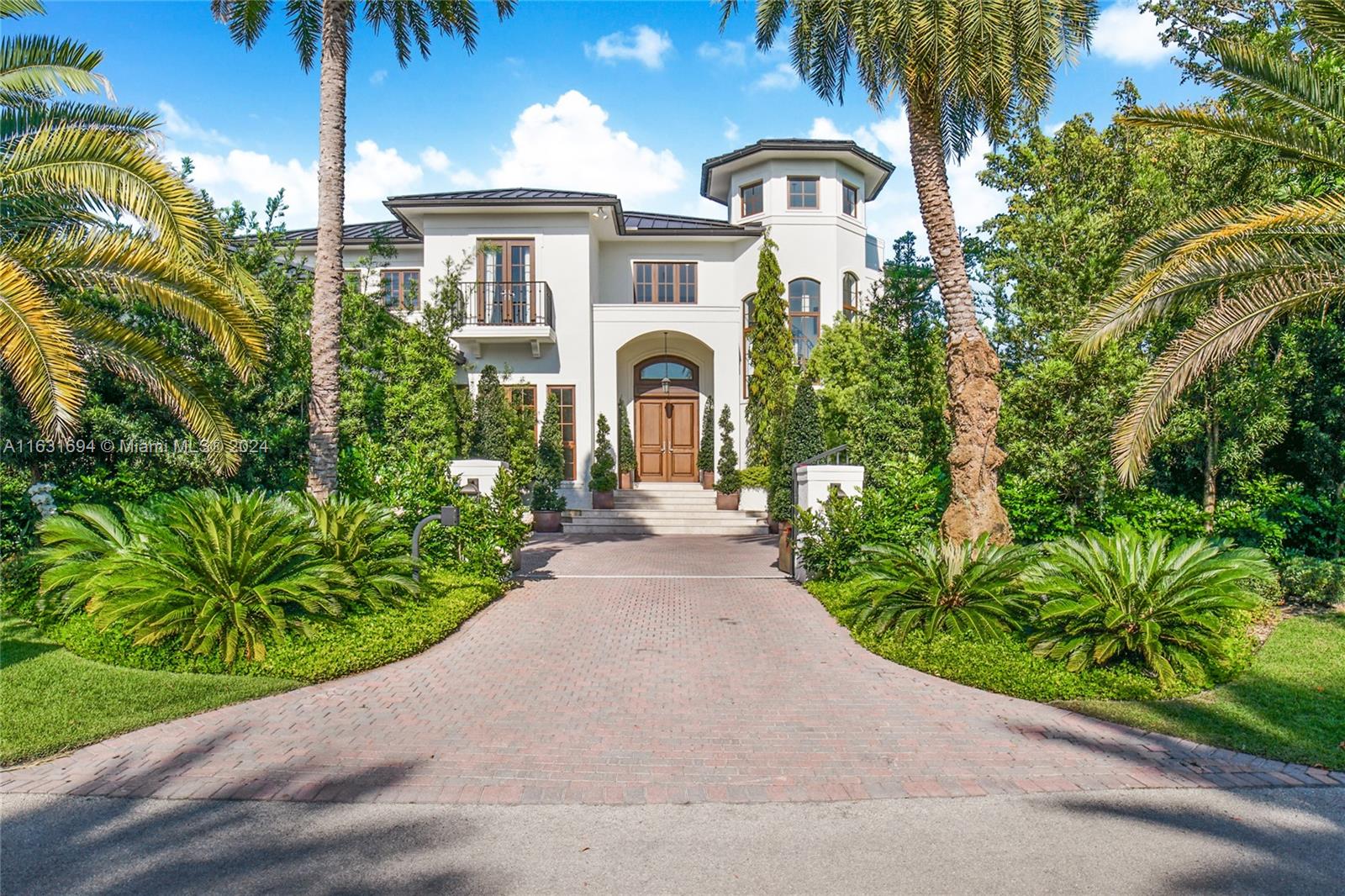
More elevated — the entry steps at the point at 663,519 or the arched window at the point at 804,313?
the arched window at the point at 804,313

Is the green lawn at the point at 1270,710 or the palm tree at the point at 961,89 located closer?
the green lawn at the point at 1270,710

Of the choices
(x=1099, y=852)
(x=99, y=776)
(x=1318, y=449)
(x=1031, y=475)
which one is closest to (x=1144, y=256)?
(x=1031, y=475)

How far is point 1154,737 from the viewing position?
5805mm

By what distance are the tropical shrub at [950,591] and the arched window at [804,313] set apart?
14.1m

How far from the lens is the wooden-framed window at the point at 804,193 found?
23.3m

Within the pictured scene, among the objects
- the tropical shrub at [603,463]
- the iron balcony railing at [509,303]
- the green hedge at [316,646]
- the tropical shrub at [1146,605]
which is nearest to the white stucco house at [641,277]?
the iron balcony railing at [509,303]

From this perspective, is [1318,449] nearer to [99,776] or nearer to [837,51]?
[837,51]

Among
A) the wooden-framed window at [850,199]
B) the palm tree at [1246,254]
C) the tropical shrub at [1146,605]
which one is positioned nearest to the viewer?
the tropical shrub at [1146,605]

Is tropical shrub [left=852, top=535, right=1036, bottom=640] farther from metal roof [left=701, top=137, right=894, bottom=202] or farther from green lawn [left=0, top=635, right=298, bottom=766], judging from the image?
metal roof [left=701, top=137, right=894, bottom=202]

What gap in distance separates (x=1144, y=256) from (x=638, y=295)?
15929 mm

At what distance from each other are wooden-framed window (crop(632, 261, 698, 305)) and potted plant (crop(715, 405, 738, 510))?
367cm

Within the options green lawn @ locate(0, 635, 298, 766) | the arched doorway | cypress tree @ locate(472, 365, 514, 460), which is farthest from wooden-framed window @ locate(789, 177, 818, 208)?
green lawn @ locate(0, 635, 298, 766)

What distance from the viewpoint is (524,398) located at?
2158cm

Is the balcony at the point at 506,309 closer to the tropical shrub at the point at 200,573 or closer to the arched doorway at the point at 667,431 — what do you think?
the arched doorway at the point at 667,431
